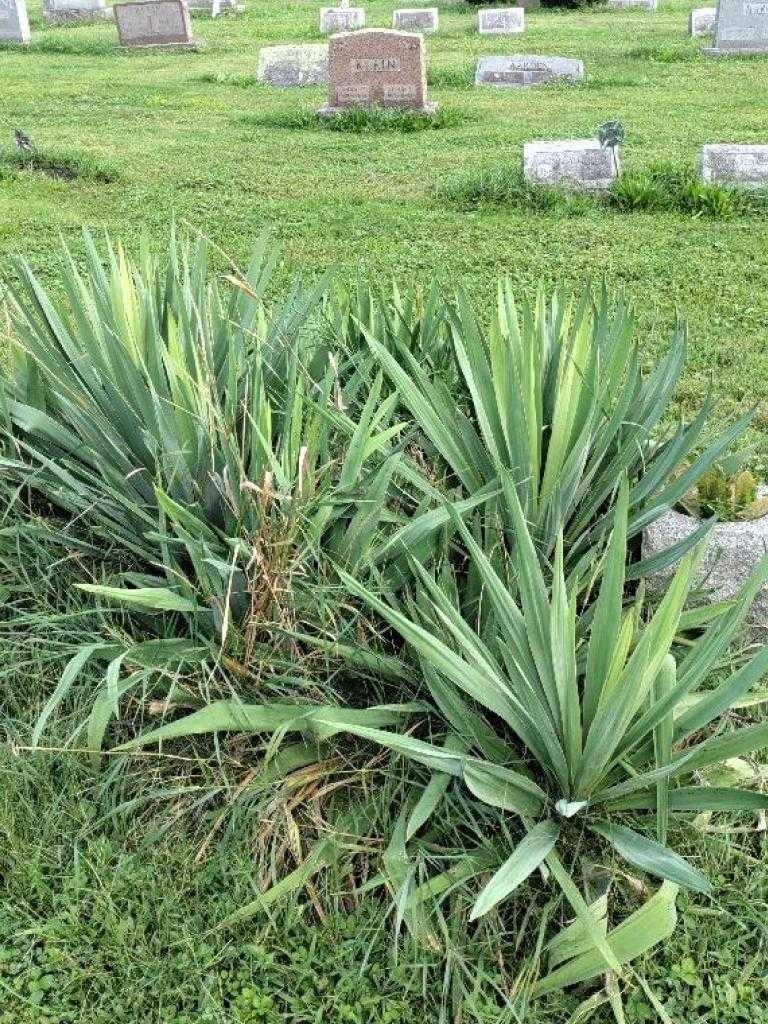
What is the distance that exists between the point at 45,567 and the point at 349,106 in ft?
27.9

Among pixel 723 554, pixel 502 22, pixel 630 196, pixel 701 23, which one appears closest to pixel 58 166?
pixel 630 196

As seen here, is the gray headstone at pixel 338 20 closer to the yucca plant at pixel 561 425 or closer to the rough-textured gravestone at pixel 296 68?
the rough-textured gravestone at pixel 296 68

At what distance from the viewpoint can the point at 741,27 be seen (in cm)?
1293

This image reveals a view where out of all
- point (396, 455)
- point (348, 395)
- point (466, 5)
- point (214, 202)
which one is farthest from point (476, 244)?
point (466, 5)

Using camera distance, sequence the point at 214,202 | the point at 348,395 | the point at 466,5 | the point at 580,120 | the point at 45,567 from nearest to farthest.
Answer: the point at 45,567
the point at 348,395
the point at 214,202
the point at 580,120
the point at 466,5

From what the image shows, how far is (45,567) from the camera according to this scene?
8.30ft

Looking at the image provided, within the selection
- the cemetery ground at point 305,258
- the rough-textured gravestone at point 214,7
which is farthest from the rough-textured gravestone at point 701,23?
the rough-textured gravestone at point 214,7

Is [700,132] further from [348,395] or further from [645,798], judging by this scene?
[645,798]

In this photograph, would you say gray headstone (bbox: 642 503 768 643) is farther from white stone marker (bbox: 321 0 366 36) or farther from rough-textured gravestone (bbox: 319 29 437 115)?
white stone marker (bbox: 321 0 366 36)

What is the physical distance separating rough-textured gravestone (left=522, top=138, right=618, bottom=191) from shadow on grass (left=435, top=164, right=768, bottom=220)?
0.06m

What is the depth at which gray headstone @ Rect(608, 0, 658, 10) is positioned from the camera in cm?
1844

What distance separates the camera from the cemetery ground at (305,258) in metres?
1.86

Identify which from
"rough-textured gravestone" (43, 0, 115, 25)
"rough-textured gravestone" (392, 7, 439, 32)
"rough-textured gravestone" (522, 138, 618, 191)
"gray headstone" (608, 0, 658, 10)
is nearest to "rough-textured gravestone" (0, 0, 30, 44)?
"rough-textured gravestone" (43, 0, 115, 25)

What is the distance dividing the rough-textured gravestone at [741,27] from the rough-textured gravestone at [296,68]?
5.15m
